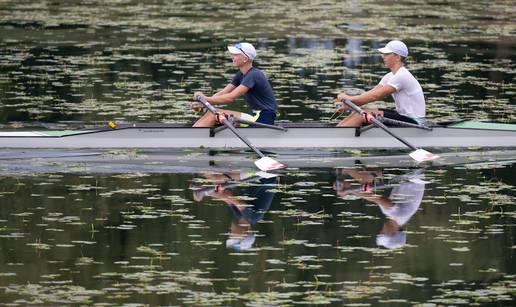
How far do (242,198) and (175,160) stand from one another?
2.62 meters

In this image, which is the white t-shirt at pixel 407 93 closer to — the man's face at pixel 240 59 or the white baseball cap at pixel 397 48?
the white baseball cap at pixel 397 48

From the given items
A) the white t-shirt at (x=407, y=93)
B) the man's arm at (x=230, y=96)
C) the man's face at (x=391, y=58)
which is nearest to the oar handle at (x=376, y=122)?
the white t-shirt at (x=407, y=93)

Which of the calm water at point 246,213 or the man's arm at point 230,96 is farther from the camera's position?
the man's arm at point 230,96

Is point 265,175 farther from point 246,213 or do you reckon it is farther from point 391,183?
point 246,213

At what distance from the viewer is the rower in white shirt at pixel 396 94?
1777cm

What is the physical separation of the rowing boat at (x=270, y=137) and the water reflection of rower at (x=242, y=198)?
1538 mm

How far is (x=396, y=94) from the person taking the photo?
1819 cm

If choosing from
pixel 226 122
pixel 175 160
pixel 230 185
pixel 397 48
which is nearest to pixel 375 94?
pixel 397 48

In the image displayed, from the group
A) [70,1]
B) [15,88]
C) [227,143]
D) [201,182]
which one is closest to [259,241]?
[201,182]

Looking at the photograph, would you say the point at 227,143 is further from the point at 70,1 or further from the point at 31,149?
the point at 70,1

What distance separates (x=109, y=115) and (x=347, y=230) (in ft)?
27.2

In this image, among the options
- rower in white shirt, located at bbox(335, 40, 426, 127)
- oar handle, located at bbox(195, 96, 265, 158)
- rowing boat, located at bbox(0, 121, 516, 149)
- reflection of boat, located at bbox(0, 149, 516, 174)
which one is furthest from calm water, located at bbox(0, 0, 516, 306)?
rower in white shirt, located at bbox(335, 40, 426, 127)

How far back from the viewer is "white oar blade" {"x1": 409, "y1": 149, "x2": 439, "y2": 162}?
17.3 meters

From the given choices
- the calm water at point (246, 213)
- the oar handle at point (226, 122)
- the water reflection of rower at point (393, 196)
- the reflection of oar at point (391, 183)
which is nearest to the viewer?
the calm water at point (246, 213)
